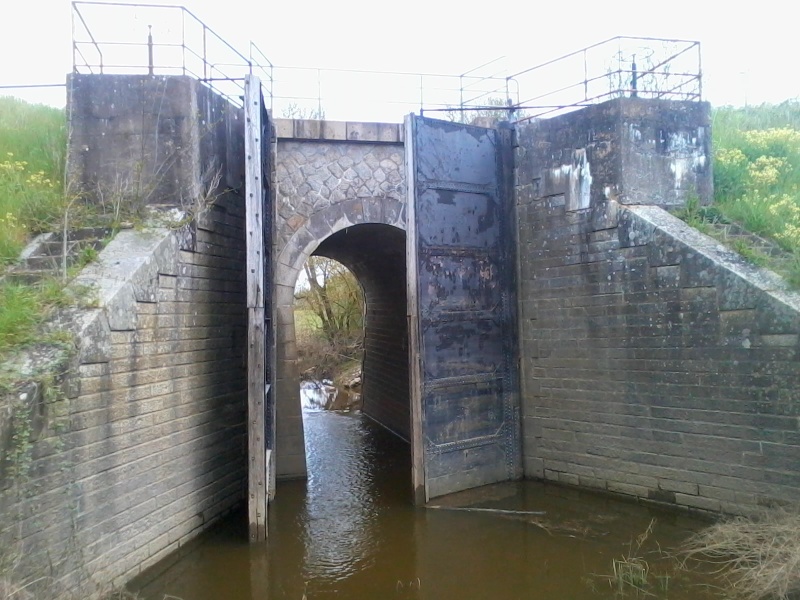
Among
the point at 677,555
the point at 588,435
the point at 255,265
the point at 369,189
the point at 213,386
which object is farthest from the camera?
the point at 369,189

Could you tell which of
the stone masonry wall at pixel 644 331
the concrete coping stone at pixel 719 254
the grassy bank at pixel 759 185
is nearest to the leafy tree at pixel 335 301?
the grassy bank at pixel 759 185

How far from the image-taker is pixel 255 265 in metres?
5.96

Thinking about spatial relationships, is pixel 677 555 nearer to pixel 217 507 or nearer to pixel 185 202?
pixel 217 507

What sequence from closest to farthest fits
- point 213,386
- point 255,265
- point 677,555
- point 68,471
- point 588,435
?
1. point 68,471
2. point 677,555
3. point 255,265
4. point 213,386
5. point 588,435

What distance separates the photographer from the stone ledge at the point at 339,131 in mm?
7898

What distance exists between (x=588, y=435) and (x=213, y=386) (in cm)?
440

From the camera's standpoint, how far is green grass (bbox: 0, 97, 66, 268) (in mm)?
5867

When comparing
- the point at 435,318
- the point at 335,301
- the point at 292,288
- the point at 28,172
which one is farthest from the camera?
the point at 335,301

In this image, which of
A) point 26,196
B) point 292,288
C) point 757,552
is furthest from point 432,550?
point 26,196

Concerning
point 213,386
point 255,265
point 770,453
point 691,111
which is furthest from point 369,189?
point 770,453

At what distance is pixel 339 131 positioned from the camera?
26.4 feet

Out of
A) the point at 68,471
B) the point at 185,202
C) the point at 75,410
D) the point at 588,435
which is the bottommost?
the point at 588,435

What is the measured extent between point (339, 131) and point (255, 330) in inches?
132

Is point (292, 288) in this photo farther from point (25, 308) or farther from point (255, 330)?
point (25, 308)
